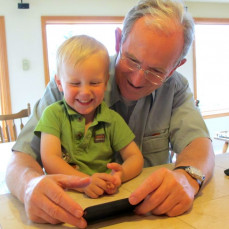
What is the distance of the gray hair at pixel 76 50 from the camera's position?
1.00m

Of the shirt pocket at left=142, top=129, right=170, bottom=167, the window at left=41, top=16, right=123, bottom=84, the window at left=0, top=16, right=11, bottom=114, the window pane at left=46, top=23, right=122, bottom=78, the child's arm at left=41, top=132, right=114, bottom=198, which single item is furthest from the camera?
the window pane at left=46, top=23, right=122, bottom=78

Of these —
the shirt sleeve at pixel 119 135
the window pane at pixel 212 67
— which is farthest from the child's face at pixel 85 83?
the window pane at pixel 212 67

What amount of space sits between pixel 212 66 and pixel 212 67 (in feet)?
0.07

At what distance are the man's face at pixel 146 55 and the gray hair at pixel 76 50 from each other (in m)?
→ 0.15

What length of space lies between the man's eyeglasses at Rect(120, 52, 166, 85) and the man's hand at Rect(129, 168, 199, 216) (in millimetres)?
494

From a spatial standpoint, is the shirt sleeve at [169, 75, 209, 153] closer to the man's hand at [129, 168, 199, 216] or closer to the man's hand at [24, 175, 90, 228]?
the man's hand at [129, 168, 199, 216]

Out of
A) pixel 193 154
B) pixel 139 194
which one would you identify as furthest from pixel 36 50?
pixel 139 194

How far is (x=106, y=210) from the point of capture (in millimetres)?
720

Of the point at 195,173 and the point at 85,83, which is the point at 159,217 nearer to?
the point at 195,173

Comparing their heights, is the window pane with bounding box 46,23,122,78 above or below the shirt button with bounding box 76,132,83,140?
above

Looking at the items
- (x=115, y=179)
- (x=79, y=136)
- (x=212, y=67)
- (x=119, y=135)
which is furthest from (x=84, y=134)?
(x=212, y=67)

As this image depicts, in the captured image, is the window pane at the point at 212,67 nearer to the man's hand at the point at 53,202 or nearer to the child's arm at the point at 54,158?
the child's arm at the point at 54,158

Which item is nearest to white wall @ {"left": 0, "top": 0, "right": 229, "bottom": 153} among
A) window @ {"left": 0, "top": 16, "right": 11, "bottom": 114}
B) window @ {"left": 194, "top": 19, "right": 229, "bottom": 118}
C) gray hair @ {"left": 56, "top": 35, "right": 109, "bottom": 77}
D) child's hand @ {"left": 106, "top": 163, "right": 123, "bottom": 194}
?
window @ {"left": 0, "top": 16, "right": 11, "bottom": 114}

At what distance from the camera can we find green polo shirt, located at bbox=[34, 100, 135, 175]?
1.05 meters
